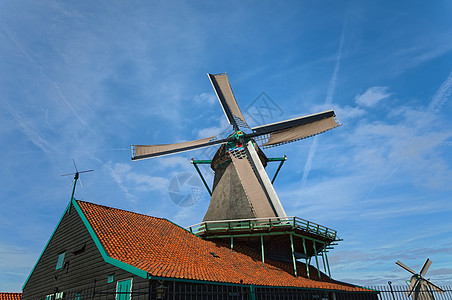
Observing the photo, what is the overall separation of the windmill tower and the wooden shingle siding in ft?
28.2

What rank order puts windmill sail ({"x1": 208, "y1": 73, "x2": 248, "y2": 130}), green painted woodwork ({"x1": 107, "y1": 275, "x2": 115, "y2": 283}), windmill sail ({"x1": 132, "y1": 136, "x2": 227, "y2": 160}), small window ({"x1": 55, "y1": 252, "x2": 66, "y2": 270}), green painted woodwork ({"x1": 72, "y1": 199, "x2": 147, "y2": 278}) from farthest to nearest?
1. windmill sail ({"x1": 208, "y1": 73, "x2": 248, "y2": 130})
2. windmill sail ({"x1": 132, "y1": 136, "x2": 227, "y2": 160})
3. small window ({"x1": 55, "y1": 252, "x2": 66, "y2": 270})
4. green painted woodwork ({"x1": 107, "y1": 275, "x2": 115, "y2": 283})
5. green painted woodwork ({"x1": 72, "y1": 199, "x2": 147, "y2": 278})

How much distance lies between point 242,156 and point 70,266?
1505 cm

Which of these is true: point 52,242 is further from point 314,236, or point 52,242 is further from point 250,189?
point 314,236

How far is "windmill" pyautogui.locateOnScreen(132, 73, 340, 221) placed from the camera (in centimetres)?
2380

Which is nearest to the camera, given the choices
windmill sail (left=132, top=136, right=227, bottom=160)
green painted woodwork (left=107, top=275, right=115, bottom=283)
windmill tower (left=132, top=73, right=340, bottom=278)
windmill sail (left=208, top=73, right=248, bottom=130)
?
green painted woodwork (left=107, top=275, right=115, bottom=283)

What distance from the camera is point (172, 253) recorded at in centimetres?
1698

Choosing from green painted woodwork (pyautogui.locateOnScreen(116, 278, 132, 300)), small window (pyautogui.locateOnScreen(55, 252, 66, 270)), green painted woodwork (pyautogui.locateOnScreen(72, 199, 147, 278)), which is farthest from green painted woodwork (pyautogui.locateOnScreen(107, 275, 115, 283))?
small window (pyautogui.locateOnScreen(55, 252, 66, 270))

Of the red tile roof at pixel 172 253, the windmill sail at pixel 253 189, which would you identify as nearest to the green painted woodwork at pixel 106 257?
the red tile roof at pixel 172 253

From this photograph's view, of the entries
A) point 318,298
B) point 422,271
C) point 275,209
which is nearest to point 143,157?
point 275,209

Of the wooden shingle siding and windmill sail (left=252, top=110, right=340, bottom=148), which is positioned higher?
windmill sail (left=252, top=110, right=340, bottom=148)

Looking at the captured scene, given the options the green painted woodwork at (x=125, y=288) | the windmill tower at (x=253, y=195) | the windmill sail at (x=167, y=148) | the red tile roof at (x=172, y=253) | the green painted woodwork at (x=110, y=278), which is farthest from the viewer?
the windmill sail at (x=167, y=148)

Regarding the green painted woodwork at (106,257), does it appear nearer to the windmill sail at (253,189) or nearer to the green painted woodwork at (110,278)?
the green painted woodwork at (110,278)

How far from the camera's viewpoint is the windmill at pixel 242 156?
78.1 ft

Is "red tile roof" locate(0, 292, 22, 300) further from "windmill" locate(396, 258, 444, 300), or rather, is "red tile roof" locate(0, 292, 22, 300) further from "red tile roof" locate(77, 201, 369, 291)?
"windmill" locate(396, 258, 444, 300)
